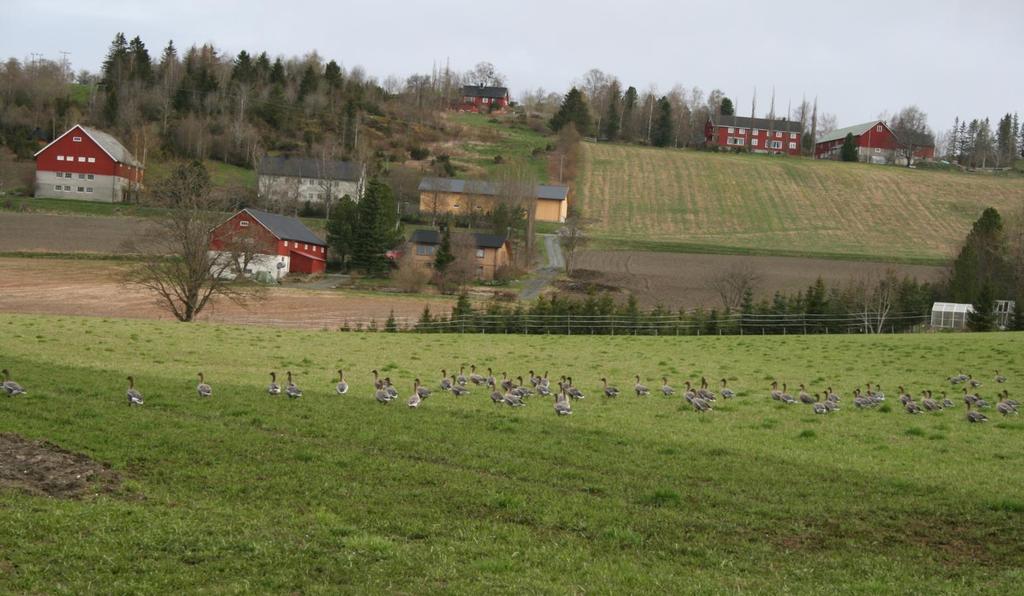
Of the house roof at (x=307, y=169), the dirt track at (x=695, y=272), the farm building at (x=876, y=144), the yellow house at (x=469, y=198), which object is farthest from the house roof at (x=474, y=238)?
the farm building at (x=876, y=144)

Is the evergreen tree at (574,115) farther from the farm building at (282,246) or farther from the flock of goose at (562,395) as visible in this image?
the flock of goose at (562,395)

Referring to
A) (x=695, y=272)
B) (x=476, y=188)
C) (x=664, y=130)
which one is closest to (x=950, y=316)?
(x=695, y=272)

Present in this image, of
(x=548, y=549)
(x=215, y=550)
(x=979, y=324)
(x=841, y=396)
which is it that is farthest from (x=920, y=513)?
(x=979, y=324)

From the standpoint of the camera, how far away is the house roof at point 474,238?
3883 inches

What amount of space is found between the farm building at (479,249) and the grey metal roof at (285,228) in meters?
10.6

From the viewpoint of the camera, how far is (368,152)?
151m

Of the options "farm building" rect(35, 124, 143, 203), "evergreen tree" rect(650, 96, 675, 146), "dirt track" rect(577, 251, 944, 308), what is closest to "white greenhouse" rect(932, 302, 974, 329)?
"dirt track" rect(577, 251, 944, 308)

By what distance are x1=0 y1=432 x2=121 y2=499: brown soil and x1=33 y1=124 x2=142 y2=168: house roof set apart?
123991 millimetres

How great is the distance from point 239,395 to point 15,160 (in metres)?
132

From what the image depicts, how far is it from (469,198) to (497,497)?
113 metres

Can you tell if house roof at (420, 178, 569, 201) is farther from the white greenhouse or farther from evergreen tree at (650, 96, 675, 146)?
the white greenhouse

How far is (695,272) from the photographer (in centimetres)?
10019

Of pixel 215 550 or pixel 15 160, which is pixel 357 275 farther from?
pixel 215 550

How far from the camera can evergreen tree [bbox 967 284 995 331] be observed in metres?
62.9
